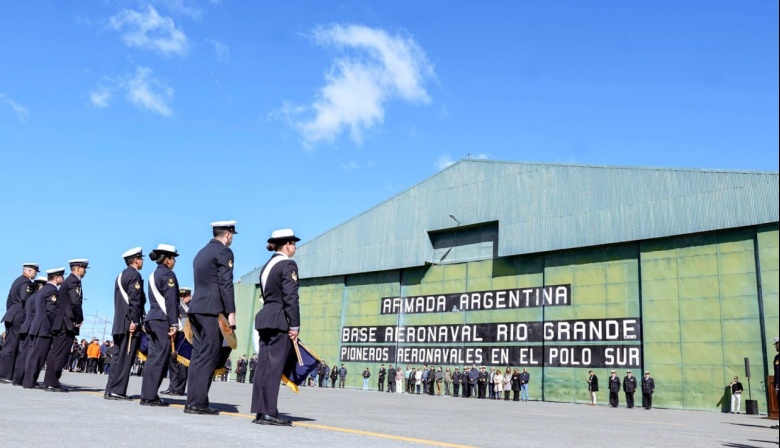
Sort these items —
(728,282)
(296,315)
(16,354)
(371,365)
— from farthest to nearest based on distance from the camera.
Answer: (371,365), (728,282), (16,354), (296,315)

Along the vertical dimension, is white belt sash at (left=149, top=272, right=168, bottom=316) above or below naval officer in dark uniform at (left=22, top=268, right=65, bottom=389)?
above

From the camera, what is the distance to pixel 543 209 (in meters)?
29.3

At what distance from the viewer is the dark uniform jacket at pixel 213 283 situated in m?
6.84

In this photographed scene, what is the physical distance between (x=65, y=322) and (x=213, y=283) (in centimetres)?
441

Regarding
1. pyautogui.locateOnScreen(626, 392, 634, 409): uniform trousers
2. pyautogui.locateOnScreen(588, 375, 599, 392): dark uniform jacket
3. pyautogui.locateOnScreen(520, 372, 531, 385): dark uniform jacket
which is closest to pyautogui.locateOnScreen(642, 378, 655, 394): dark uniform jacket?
pyautogui.locateOnScreen(626, 392, 634, 409): uniform trousers

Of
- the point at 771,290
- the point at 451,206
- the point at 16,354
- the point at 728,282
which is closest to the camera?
the point at 16,354

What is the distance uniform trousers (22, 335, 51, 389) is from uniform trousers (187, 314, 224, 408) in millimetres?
4456

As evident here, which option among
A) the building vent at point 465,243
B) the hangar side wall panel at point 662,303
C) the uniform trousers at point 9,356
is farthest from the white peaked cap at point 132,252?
the building vent at point 465,243

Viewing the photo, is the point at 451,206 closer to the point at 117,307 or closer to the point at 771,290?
the point at 771,290

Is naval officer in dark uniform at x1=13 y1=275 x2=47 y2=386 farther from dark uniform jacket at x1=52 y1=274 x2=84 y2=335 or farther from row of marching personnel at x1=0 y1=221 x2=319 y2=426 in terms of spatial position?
dark uniform jacket at x1=52 y1=274 x2=84 y2=335

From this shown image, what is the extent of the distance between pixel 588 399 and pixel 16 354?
69.6 feet

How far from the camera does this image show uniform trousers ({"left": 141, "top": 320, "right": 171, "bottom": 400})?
7.65m

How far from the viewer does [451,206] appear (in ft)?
109

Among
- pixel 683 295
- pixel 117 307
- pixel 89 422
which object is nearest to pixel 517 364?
pixel 683 295
